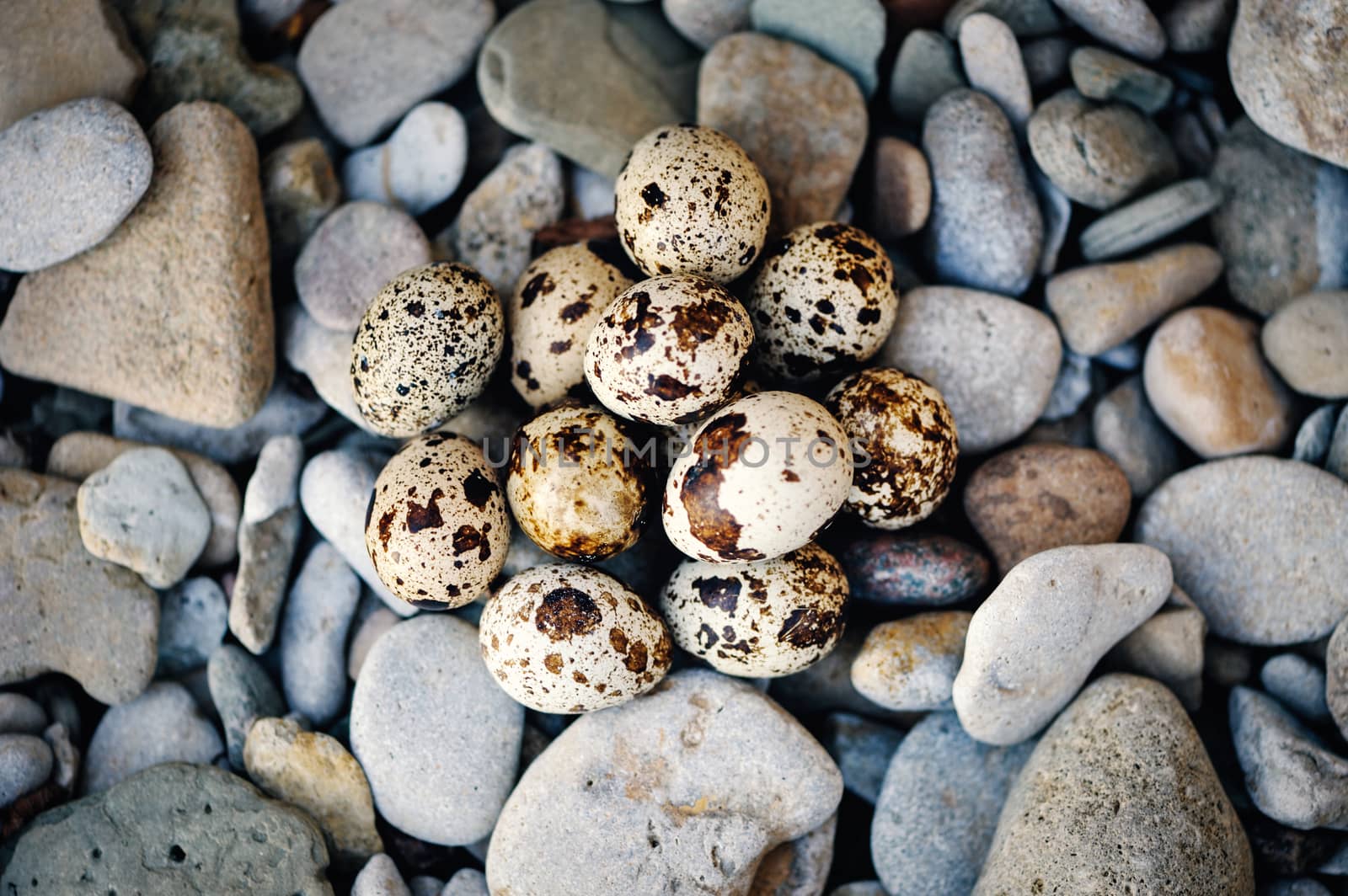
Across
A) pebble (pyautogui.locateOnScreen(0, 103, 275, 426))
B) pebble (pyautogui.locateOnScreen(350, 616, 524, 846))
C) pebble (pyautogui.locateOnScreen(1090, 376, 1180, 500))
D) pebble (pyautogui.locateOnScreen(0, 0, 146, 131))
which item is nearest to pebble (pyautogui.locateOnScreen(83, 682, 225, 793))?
pebble (pyautogui.locateOnScreen(350, 616, 524, 846))

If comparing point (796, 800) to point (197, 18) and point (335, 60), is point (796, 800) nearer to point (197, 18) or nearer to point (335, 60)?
point (335, 60)

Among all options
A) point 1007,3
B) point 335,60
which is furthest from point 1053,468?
point 335,60

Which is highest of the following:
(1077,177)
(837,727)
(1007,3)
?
(1007,3)

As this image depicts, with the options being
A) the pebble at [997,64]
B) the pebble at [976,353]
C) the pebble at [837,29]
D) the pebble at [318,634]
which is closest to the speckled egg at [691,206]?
the pebble at [976,353]

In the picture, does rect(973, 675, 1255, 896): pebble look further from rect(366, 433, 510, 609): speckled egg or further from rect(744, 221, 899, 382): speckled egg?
rect(366, 433, 510, 609): speckled egg

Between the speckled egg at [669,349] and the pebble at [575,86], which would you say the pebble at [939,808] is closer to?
the speckled egg at [669,349]

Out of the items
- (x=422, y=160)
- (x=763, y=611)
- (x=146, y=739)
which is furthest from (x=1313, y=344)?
(x=146, y=739)

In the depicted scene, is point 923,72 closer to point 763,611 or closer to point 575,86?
point 575,86
